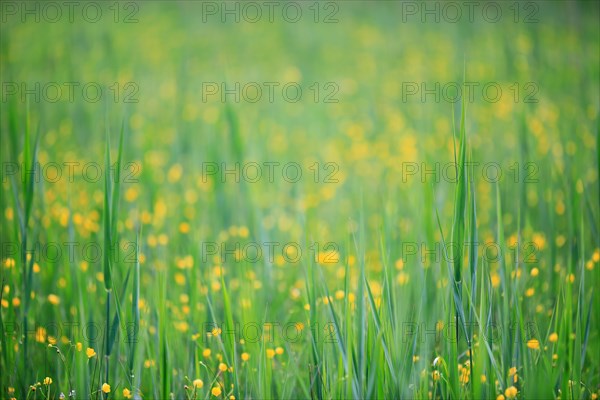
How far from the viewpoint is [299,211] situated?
3.01 metres

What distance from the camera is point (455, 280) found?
1977mm

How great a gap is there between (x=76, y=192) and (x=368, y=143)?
258 cm

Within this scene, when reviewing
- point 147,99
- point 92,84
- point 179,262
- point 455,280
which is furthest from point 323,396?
point 92,84

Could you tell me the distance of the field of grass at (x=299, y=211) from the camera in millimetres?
2049

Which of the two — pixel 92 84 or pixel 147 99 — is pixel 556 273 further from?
pixel 92 84

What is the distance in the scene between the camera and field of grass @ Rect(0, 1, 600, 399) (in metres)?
2.05
